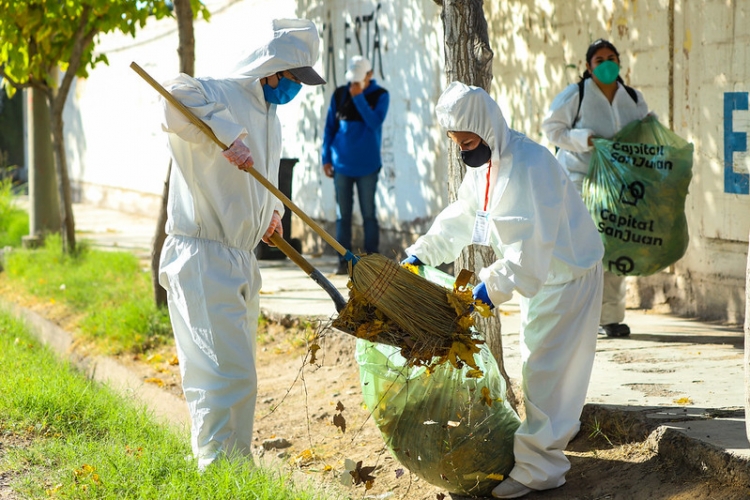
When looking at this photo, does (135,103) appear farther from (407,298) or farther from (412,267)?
(407,298)

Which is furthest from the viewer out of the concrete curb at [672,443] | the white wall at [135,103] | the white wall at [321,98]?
the white wall at [135,103]

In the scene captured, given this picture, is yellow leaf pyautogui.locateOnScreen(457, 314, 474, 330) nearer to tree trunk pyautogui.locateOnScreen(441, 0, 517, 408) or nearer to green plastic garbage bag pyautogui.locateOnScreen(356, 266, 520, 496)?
green plastic garbage bag pyautogui.locateOnScreen(356, 266, 520, 496)

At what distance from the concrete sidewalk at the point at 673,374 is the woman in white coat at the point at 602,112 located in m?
0.26

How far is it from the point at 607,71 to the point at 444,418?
3015 mm

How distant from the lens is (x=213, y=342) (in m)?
4.22

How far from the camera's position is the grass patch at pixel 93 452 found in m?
3.92

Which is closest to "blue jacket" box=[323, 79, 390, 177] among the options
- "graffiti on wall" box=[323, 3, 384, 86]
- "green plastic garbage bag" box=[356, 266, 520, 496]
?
"graffiti on wall" box=[323, 3, 384, 86]

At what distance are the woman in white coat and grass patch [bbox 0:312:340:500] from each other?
2561 mm

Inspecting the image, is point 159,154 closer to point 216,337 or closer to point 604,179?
point 604,179

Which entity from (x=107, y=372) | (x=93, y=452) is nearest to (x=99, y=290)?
(x=107, y=372)

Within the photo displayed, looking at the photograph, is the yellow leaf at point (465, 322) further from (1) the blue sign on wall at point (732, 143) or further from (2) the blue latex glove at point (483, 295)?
(1) the blue sign on wall at point (732, 143)

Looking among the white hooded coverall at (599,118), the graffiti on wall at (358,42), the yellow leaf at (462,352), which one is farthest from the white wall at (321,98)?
the yellow leaf at (462,352)

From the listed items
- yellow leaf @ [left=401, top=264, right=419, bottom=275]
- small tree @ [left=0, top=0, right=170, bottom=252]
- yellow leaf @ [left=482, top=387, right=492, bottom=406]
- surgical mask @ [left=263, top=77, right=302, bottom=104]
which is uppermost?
small tree @ [left=0, top=0, right=170, bottom=252]

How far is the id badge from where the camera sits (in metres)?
4.02
